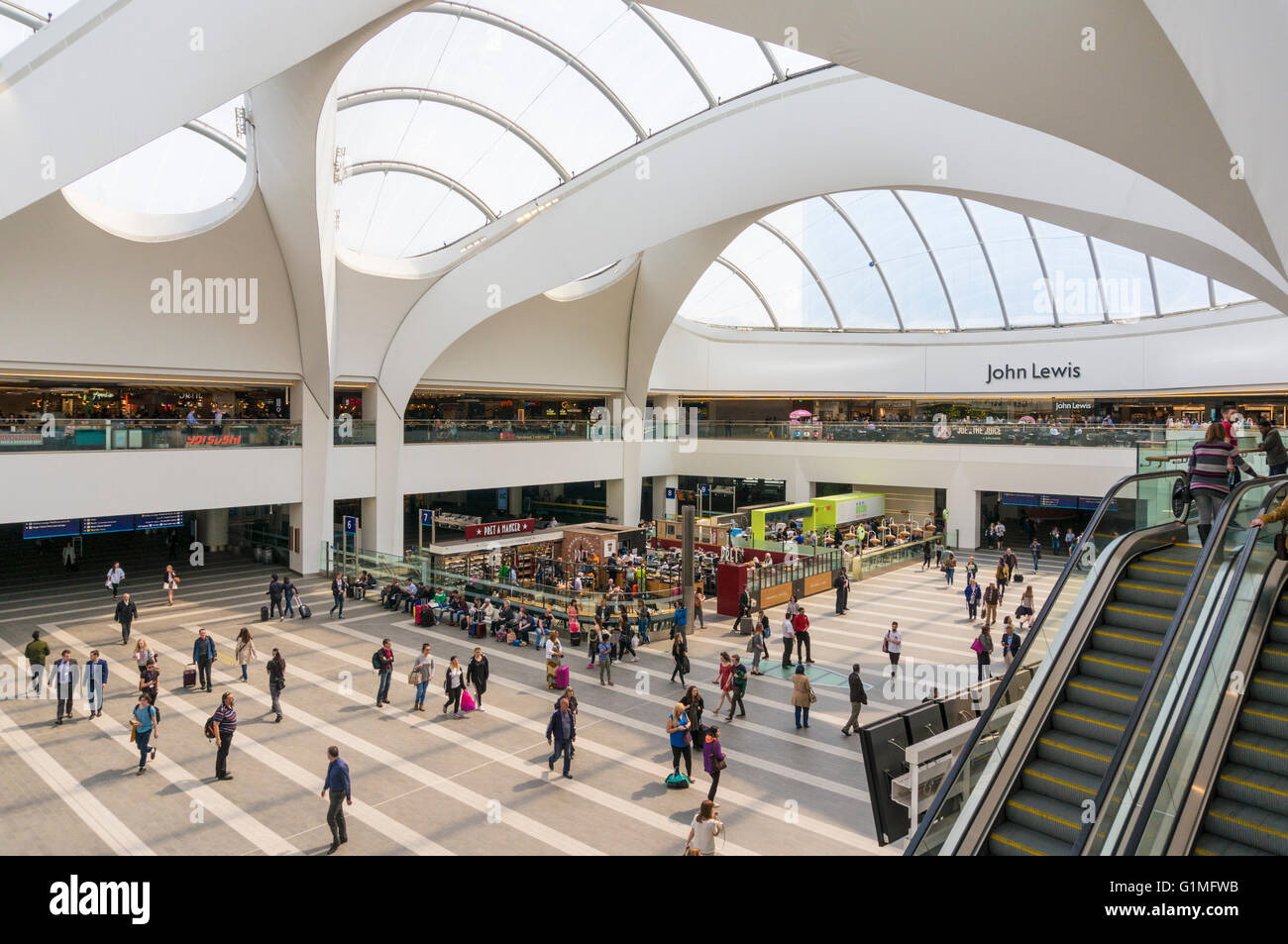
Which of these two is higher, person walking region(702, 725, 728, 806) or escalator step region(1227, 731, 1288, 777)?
escalator step region(1227, 731, 1288, 777)

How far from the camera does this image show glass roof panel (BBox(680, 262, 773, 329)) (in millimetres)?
37094

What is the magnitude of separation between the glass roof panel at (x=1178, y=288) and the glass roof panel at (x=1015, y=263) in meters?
3.82

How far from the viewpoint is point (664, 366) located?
122 ft

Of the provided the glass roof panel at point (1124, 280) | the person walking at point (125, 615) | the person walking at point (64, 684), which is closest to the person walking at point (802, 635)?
the person walking at point (64, 684)

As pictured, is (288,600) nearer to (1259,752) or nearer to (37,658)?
(37,658)

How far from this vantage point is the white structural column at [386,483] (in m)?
26.8

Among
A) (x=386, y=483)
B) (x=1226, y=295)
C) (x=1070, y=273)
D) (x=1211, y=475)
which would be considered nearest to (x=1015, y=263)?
(x=1070, y=273)

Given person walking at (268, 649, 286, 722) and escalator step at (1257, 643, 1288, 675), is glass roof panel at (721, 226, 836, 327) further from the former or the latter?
escalator step at (1257, 643, 1288, 675)

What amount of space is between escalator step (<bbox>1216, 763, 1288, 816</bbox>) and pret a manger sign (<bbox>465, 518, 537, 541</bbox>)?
19992 mm

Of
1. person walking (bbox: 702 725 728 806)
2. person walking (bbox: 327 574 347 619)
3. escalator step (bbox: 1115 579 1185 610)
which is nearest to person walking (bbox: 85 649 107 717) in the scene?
person walking (bbox: 327 574 347 619)

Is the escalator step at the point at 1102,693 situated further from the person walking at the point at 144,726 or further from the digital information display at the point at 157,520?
the digital information display at the point at 157,520

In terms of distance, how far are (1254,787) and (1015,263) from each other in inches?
1196
